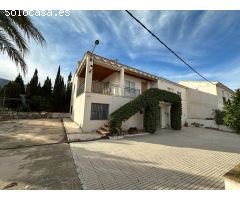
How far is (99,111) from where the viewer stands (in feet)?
38.8

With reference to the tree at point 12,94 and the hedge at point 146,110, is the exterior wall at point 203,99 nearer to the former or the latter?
the hedge at point 146,110

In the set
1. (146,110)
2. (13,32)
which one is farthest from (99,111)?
(13,32)

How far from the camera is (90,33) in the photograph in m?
6.42

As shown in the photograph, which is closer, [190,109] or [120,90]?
[120,90]

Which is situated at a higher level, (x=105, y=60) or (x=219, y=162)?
(x=105, y=60)

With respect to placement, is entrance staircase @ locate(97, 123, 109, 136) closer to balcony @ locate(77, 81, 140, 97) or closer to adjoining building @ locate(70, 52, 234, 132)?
adjoining building @ locate(70, 52, 234, 132)

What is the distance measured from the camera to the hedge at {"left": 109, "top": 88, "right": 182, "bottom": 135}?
34.5ft

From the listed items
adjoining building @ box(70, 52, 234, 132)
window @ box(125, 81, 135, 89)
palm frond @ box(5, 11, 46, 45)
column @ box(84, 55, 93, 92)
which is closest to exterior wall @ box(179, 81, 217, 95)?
adjoining building @ box(70, 52, 234, 132)

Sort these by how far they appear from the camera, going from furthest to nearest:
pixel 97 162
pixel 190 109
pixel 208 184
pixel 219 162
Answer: pixel 190 109 → pixel 219 162 → pixel 97 162 → pixel 208 184

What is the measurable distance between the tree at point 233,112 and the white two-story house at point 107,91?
882 centimetres

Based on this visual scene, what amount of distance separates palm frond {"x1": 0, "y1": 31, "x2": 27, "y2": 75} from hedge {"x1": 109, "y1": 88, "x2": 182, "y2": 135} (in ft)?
20.9

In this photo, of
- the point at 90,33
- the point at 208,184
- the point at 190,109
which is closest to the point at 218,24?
the point at 90,33

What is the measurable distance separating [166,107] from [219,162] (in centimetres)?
1195
